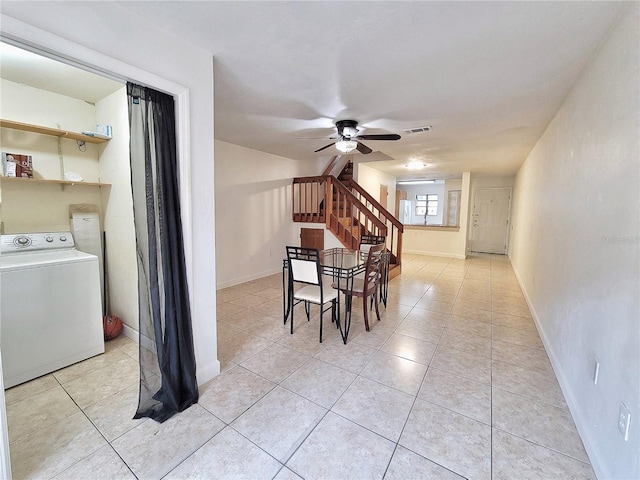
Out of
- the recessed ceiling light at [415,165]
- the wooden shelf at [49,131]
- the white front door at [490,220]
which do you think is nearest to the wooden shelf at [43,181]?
the wooden shelf at [49,131]

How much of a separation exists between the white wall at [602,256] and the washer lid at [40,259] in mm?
3631

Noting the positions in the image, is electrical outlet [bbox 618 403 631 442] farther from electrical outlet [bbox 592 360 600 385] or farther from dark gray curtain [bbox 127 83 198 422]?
dark gray curtain [bbox 127 83 198 422]

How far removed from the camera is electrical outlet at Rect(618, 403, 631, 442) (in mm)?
1173

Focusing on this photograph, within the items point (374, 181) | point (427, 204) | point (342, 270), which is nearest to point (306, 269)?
point (342, 270)

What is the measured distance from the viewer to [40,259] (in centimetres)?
224

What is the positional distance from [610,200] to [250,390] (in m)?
2.59

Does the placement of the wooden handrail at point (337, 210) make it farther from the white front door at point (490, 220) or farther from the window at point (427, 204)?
the window at point (427, 204)

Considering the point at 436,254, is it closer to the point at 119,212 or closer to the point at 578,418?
the point at 578,418

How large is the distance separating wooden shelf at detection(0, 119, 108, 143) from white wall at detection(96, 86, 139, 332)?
134 millimetres

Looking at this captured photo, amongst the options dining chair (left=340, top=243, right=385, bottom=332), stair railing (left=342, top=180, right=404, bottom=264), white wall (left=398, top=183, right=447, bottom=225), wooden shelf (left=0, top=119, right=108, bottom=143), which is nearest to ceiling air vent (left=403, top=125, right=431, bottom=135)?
dining chair (left=340, top=243, right=385, bottom=332)

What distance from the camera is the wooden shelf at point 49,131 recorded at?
2234 mm

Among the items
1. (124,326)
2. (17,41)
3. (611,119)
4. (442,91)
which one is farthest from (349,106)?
(124,326)

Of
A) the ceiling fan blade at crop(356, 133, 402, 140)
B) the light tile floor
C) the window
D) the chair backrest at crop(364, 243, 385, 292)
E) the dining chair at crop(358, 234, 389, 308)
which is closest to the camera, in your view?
the light tile floor

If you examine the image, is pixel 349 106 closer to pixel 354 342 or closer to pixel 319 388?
pixel 354 342
